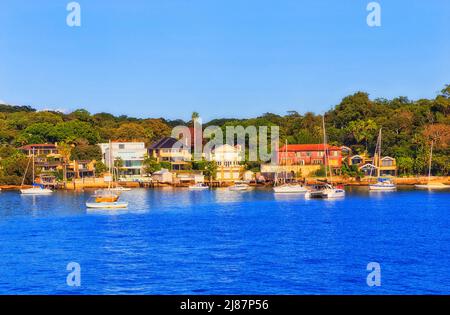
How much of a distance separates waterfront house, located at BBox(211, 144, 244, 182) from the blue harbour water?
20.9m

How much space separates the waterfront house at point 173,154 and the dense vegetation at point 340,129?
3.03 meters

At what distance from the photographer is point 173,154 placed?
65.2 meters

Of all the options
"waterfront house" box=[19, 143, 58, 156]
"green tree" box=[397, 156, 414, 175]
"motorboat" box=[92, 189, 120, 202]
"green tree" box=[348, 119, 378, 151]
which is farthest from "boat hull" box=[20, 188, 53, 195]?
"green tree" box=[397, 156, 414, 175]

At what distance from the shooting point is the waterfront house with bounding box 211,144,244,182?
61969 millimetres

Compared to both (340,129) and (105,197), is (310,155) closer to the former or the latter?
(340,129)

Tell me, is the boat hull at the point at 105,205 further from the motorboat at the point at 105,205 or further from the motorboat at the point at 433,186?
the motorboat at the point at 433,186

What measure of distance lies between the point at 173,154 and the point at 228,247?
42447 millimetres

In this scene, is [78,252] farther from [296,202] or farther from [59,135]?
[59,135]

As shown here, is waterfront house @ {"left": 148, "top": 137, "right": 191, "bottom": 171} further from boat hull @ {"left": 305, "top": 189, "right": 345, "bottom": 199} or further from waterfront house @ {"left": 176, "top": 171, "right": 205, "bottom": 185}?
boat hull @ {"left": 305, "top": 189, "right": 345, "bottom": 199}

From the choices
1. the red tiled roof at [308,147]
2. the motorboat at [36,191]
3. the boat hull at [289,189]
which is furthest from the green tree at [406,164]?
the motorboat at [36,191]

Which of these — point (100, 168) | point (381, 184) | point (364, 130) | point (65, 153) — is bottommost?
point (381, 184)

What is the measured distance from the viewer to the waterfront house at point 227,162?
203 feet

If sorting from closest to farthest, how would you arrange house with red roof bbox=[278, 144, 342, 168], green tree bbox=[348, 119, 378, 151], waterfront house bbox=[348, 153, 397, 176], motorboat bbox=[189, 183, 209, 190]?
1. motorboat bbox=[189, 183, 209, 190]
2. waterfront house bbox=[348, 153, 397, 176]
3. house with red roof bbox=[278, 144, 342, 168]
4. green tree bbox=[348, 119, 378, 151]

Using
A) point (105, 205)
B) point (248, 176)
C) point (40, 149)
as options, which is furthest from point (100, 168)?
point (105, 205)
